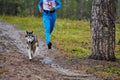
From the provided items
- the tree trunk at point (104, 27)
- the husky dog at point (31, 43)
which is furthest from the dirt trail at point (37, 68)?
the tree trunk at point (104, 27)

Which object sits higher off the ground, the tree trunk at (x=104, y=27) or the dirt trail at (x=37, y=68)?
the tree trunk at (x=104, y=27)

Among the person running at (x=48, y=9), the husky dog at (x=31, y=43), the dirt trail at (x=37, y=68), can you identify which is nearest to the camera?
the dirt trail at (x=37, y=68)

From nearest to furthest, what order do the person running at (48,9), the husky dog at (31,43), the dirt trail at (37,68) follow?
1. the dirt trail at (37,68)
2. the husky dog at (31,43)
3. the person running at (48,9)

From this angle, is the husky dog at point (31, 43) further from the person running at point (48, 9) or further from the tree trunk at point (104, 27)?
the person running at point (48, 9)

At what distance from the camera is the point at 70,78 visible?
8.09 metres

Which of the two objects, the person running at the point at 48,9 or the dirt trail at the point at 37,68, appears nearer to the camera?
the dirt trail at the point at 37,68

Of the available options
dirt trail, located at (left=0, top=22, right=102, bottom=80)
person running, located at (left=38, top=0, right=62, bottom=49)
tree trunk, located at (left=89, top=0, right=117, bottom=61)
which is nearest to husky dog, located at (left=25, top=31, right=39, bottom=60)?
dirt trail, located at (left=0, top=22, right=102, bottom=80)

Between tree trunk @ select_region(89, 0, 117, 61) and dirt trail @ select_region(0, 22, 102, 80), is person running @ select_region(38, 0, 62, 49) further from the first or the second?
tree trunk @ select_region(89, 0, 117, 61)

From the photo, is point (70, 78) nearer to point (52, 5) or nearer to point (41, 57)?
point (41, 57)

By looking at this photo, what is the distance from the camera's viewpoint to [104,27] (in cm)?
1031

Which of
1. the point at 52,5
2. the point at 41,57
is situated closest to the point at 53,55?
the point at 41,57

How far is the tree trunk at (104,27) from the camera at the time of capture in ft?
33.8

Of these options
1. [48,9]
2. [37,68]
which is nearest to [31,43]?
[37,68]

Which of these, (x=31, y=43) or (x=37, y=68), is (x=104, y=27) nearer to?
(x=31, y=43)
